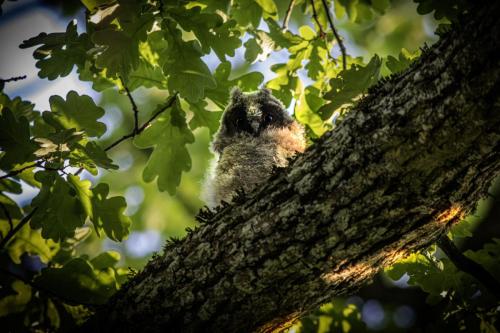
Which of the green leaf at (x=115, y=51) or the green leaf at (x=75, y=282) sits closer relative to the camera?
the green leaf at (x=115, y=51)

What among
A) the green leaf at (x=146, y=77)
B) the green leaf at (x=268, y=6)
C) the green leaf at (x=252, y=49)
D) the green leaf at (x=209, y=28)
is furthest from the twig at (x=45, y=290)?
the green leaf at (x=268, y=6)

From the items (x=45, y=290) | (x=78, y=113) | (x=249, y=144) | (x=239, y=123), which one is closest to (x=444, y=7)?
(x=249, y=144)

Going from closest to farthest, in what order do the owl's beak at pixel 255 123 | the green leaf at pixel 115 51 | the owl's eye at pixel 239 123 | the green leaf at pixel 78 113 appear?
the green leaf at pixel 115 51, the green leaf at pixel 78 113, the owl's beak at pixel 255 123, the owl's eye at pixel 239 123

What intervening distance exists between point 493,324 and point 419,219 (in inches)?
58.8

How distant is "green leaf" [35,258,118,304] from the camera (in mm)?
2510

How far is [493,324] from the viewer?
96.9 inches

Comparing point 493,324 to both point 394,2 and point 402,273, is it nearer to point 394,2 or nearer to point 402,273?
point 402,273

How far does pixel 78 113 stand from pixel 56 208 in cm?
57

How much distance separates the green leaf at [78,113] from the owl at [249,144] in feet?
3.35

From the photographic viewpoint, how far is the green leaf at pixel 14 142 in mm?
2012

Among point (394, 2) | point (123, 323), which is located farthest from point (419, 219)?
point (394, 2)

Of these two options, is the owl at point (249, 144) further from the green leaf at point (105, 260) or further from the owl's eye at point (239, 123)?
the green leaf at point (105, 260)

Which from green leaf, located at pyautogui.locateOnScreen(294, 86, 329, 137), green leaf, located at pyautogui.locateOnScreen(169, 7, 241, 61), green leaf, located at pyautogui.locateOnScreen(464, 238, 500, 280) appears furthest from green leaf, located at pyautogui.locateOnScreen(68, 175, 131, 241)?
green leaf, located at pyautogui.locateOnScreen(464, 238, 500, 280)

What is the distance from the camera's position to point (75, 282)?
2518 mm
